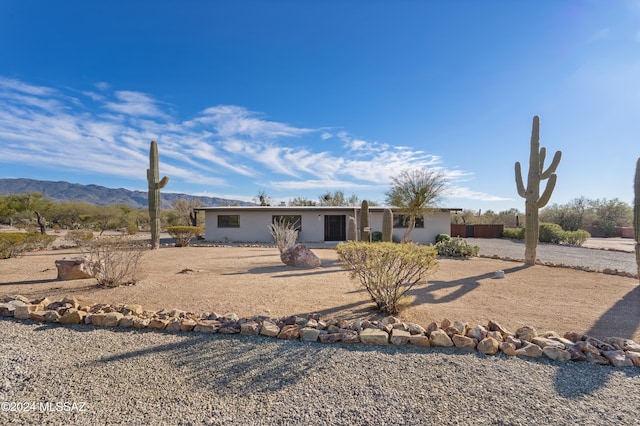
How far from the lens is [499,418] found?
218cm

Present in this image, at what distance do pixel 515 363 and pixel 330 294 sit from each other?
3157 mm

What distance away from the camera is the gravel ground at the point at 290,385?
2.21 m

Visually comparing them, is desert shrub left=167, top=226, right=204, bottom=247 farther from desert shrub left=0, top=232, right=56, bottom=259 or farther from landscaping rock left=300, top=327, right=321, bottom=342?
landscaping rock left=300, top=327, right=321, bottom=342

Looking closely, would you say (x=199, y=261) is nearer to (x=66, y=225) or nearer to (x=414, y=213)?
(x=414, y=213)

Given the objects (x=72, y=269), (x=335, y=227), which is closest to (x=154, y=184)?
(x=72, y=269)

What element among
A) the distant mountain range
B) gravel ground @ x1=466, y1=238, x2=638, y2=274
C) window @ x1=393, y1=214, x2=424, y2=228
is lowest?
gravel ground @ x1=466, y1=238, x2=638, y2=274

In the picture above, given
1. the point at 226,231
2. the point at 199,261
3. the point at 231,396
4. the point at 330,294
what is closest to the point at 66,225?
the point at 226,231

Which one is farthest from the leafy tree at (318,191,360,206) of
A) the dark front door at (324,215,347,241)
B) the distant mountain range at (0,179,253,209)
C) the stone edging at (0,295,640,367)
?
the distant mountain range at (0,179,253,209)

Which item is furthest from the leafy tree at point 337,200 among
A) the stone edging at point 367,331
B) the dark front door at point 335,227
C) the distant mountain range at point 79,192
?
the distant mountain range at point 79,192

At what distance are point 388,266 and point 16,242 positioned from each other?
12.2 m

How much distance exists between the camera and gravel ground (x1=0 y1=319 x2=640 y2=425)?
2207mm

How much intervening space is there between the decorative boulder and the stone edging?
2600 millimetres

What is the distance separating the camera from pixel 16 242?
10.1 m

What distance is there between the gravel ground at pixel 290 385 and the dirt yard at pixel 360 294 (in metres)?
1.20
